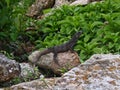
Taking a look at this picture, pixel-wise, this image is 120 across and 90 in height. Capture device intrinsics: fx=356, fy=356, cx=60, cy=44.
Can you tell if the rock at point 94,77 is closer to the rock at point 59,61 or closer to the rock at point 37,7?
the rock at point 59,61

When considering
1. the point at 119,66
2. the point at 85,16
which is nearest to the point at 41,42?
the point at 85,16

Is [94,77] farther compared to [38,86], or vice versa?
[38,86]

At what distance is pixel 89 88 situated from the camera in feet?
10.8

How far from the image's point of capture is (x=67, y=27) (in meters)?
9.78

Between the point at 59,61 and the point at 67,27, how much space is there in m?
2.10

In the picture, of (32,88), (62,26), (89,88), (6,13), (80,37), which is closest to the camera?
(89,88)

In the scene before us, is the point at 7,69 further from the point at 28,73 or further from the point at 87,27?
the point at 87,27

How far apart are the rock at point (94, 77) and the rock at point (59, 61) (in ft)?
12.6

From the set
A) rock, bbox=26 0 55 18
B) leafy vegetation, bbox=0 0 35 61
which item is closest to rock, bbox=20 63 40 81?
leafy vegetation, bbox=0 0 35 61

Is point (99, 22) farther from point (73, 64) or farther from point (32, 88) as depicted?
point (32, 88)

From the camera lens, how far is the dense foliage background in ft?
27.5

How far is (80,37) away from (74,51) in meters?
0.79

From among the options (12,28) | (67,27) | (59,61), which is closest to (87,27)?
(67,27)

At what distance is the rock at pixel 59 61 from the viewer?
768cm
